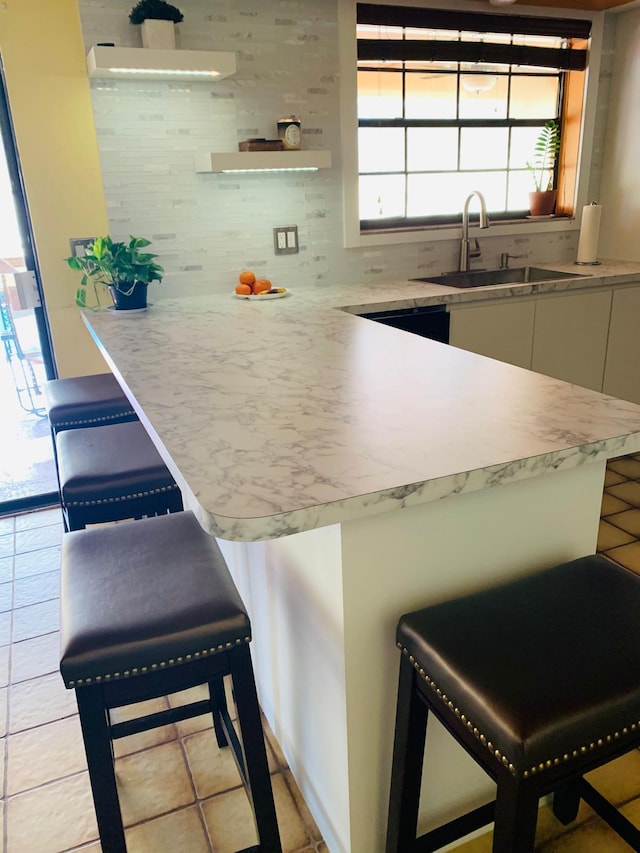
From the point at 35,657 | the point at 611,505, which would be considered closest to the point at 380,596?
the point at 35,657

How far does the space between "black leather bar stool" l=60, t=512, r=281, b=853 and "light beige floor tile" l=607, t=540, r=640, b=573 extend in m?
1.68

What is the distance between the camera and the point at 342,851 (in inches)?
53.7

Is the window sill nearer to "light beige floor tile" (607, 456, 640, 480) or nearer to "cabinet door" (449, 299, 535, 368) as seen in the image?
"cabinet door" (449, 299, 535, 368)

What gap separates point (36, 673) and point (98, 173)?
6.71 feet

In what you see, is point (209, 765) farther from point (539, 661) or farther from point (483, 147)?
point (483, 147)

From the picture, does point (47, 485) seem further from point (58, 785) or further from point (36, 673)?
point (58, 785)

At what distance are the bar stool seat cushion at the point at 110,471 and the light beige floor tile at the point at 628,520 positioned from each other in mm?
1923

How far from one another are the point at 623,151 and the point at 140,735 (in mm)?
3818

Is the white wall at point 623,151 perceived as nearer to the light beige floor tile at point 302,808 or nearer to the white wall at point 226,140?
the white wall at point 226,140

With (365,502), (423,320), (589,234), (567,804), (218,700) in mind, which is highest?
(589,234)

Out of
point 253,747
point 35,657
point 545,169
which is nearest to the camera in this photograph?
point 253,747

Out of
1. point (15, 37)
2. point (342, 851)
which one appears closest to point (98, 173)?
point (15, 37)

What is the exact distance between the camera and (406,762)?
3.77 ft

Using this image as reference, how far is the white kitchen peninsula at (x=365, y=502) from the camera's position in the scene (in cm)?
100
